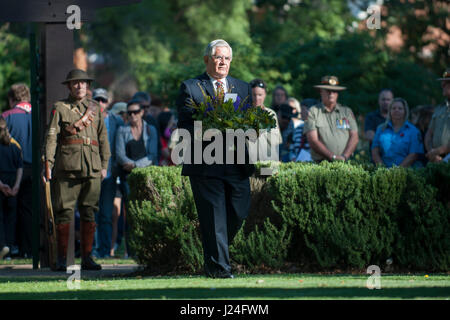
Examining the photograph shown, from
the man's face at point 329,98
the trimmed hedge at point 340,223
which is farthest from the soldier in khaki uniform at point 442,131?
the trimmed hedge at point 340,223

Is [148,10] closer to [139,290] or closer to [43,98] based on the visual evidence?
[43,98]

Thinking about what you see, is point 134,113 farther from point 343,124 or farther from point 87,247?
point 87,247

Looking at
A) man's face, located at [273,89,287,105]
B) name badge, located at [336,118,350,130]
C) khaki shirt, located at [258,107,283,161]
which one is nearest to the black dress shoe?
khaki shirt, located at [258,107,283,161]

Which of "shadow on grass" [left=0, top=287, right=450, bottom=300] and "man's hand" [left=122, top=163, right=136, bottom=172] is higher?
"man's hand" [left=122, top=163, right=136, bottom=172]

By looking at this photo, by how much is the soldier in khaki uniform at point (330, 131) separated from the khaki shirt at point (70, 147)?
3.20 meters

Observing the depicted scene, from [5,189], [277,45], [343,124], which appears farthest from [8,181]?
[277,45]

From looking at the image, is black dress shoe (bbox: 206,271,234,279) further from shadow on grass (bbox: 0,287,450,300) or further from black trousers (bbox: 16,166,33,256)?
black trousers (bbox: 16,166,33,256)

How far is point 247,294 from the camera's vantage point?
25.8 feet

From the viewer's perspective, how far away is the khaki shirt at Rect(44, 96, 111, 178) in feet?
37.7

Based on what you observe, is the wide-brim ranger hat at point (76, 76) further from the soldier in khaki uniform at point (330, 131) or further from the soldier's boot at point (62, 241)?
the soldier in khaki uniform at point (330, 131)

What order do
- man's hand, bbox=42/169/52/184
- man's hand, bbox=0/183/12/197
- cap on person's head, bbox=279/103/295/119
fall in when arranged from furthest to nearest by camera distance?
cap on person's head, bbox=279/103/295/119 < man's hand, bbox=0/183/12/197 < man's hand, bbox=42/169/52/184

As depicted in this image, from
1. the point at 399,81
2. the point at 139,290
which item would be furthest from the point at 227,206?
the point at 399,81

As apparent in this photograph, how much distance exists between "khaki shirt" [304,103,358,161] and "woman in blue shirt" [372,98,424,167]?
2.23 feet

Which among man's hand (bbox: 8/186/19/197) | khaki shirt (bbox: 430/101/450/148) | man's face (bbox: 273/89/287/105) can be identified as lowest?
man's hand (bbox: 8/186/19/197)
